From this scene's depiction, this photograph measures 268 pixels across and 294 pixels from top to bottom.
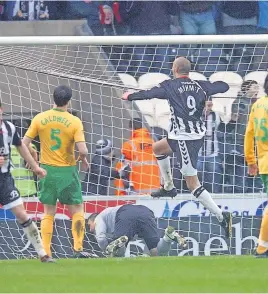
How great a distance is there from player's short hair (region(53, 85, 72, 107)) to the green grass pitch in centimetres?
203

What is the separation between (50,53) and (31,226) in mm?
4615

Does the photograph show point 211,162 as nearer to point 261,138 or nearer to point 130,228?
point 130,228

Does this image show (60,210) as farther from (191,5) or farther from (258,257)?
(191,5)

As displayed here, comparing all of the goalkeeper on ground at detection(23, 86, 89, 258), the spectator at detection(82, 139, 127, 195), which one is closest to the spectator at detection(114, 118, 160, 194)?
Result: the spectator at detection(82, 139, 127, 195)

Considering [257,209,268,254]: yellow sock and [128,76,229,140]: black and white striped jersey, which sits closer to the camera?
[257,209,268,254]: yellow sock

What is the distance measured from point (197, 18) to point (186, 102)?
756 cm

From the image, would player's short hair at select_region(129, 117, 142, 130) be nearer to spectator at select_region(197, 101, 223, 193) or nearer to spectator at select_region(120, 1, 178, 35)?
spectator at select_region(197, 101, 223, 193)

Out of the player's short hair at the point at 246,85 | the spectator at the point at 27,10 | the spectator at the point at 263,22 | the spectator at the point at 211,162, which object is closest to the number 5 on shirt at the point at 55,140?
the spectator at the point at 211,162

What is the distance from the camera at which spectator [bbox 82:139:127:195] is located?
15.8 meters

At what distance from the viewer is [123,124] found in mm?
16312

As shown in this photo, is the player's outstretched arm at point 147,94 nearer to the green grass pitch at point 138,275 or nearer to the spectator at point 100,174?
the green grass pitch at point 138,275

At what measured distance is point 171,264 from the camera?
11.6 metres

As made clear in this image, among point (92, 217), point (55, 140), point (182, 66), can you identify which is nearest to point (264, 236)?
point (182, 66)

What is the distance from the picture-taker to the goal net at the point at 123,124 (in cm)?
1516
